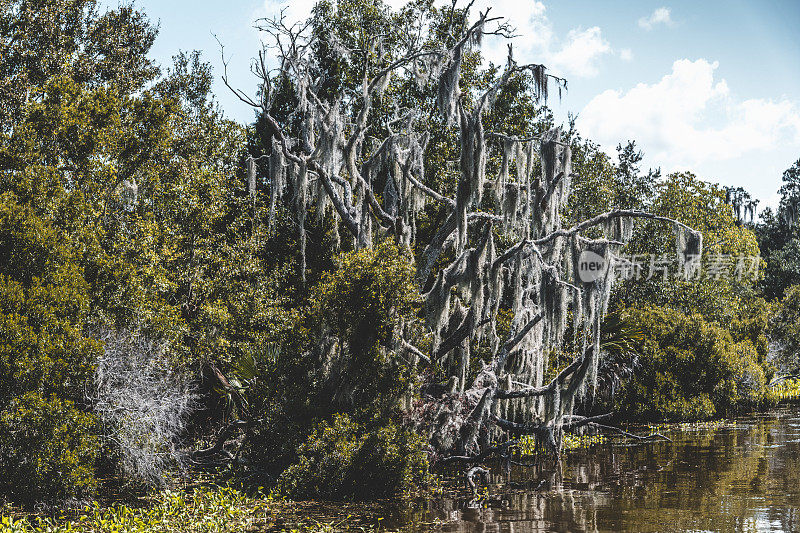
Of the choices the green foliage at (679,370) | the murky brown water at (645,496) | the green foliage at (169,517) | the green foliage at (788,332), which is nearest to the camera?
the green foliage at (169,517)

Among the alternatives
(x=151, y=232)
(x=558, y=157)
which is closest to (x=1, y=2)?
(x=151, y=232)

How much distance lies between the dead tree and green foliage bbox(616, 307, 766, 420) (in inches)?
296

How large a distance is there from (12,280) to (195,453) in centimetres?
557

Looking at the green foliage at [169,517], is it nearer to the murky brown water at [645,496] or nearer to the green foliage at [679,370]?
the murky brown water at [645,496]

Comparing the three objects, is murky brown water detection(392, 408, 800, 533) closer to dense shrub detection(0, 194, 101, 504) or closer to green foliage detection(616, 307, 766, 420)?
dense shrub detection(0, 194, 101, 504)

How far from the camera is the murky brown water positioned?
9.57 meters

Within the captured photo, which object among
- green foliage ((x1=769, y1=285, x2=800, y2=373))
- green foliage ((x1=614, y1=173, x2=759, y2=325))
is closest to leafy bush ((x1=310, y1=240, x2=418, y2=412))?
green foliage ((x1=614, y1=173, x2=759, y2=325))

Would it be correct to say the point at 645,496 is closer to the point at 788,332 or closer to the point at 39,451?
the point at 39,451

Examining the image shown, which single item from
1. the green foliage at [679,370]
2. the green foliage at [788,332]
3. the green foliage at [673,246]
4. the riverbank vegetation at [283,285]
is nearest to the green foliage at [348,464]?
the riverbank vegetation at [283,285]

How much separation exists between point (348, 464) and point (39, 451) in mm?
4455

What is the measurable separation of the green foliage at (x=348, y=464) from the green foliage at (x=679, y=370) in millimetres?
12529

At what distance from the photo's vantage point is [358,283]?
12.0 metres

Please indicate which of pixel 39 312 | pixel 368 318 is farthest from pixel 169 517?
pixel 368 318

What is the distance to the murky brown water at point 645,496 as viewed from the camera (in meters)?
9.57
